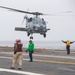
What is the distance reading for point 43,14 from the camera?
64000mm

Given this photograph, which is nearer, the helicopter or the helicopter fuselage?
the helicopter fuselage

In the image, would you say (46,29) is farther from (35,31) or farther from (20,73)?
(20,73)

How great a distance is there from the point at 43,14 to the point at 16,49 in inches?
1745

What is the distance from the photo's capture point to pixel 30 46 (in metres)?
25.9

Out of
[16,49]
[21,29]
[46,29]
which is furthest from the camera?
[21,29]

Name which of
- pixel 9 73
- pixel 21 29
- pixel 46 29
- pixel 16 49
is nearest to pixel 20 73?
pixel 9 73

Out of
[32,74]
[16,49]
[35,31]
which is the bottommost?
[32,74]

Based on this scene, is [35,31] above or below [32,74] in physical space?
above

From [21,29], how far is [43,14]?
544cm

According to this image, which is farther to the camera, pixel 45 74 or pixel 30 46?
pixel 30 46

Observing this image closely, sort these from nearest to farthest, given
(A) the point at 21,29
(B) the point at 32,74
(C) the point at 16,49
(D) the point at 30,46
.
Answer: (B) the point at 32,74 < (C) the point at 16,49 < (D) the point at 30,46 < (A) the point at 21,29

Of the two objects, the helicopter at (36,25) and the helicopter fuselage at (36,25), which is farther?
the helicopter at (36,25)

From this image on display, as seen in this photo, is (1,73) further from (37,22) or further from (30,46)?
(37,22)

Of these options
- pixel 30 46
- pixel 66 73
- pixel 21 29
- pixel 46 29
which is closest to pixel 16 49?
pixel 66 73
